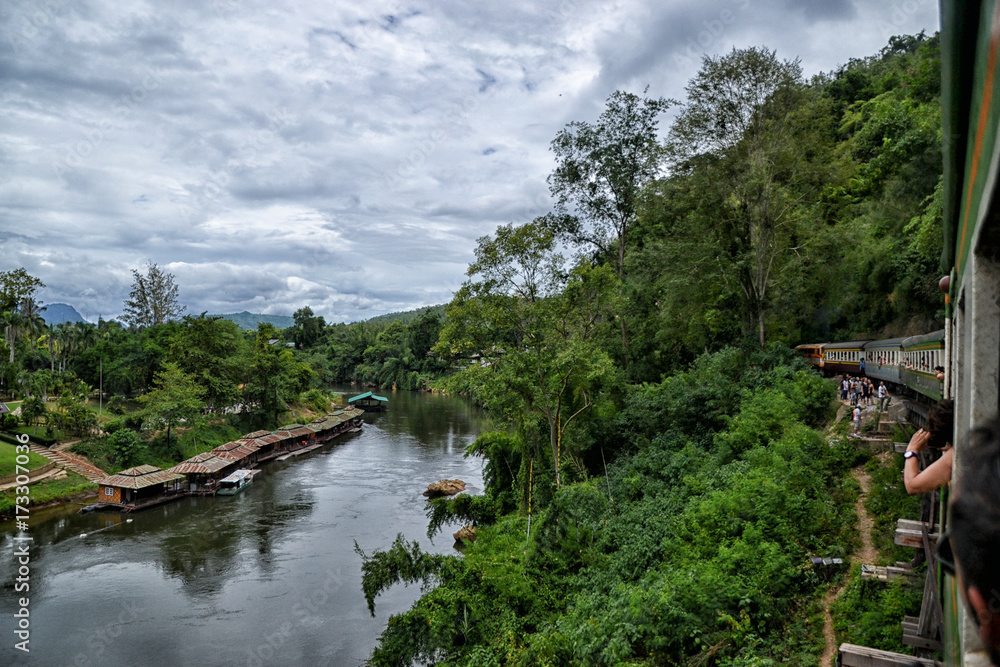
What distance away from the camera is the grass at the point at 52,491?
2205cm

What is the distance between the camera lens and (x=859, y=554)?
357 inches

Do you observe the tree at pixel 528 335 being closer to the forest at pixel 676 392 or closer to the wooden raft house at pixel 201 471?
the forest at pixel 676 392

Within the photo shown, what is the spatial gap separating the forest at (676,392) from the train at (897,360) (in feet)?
5.01

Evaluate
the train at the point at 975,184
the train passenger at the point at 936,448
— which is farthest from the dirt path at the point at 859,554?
the train at the point at 975,184

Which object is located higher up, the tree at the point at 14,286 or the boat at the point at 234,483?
the tree at the point at 14,286

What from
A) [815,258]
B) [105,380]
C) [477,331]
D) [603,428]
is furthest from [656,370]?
[105,380]

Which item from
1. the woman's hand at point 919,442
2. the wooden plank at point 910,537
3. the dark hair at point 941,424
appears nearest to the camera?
the dark hair at point 941,424

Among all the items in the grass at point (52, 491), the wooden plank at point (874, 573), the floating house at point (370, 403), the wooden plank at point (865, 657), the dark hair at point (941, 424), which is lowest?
the grass at point (52, 491)

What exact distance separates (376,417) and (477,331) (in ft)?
120

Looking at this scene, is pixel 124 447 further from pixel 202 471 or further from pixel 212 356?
pixel 212 356

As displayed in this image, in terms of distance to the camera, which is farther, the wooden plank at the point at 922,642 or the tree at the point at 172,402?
the tree at the point at 172,402

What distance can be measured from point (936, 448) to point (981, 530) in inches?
79.5

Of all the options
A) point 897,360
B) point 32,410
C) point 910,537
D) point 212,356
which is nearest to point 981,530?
point 910,537

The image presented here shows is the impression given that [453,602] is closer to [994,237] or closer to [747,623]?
[747,623]
